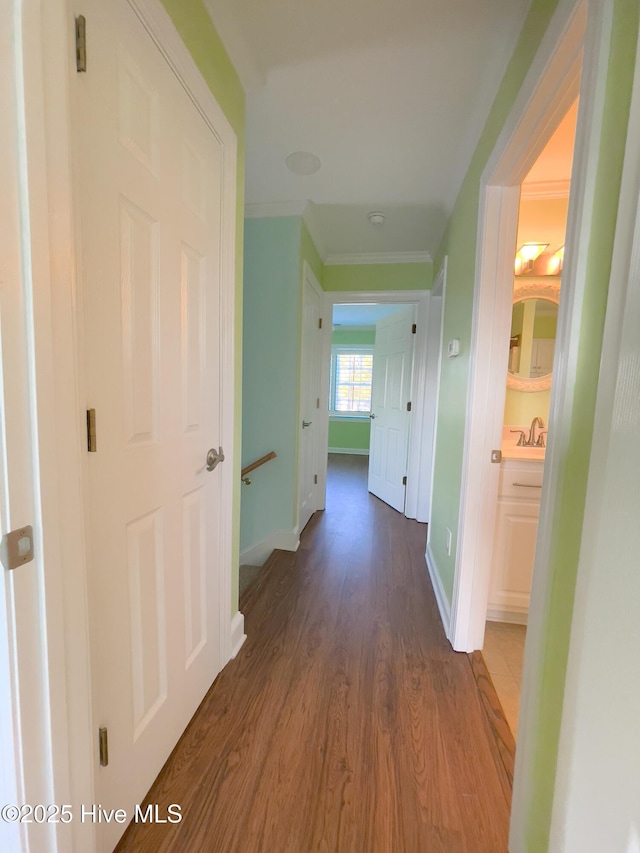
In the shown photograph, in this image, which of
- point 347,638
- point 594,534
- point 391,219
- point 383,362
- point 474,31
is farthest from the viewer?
point 383,362

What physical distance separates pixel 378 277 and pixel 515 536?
8.03 feet

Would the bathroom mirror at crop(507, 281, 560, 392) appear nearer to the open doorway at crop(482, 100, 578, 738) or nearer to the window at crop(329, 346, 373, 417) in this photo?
the open doorway at crop(482, 100, 578, 738)

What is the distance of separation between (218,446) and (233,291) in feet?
2.07

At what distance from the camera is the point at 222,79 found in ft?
4.20

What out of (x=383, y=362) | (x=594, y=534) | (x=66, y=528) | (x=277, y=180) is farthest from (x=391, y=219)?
(x=66, y=528)

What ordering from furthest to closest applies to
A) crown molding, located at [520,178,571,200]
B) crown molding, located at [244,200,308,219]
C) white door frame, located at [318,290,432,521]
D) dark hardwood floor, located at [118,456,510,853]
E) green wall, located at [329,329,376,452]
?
green wall, located at [329,329,376,452]
white door frame, located at [318,290,432,521]
crown molding, located at [244,200,308,219]
crown molding, located at [520,178,571,200]
dark hardwood floor, located at [118,456,510,853]

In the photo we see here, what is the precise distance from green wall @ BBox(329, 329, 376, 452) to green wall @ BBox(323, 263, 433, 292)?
3219 mm

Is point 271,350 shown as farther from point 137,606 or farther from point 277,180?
point 137,606

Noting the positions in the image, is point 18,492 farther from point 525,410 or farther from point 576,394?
point 525,410

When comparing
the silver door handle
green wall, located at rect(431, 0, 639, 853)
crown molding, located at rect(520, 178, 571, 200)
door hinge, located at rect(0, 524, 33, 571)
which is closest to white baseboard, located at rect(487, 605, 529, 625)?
green wall, located at rect(431, 0, 639, 853)

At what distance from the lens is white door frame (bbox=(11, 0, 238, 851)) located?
1.91 ft

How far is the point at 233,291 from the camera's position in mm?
1425

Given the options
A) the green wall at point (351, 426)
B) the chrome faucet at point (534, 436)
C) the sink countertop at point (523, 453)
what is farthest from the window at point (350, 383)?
the sink countertop at point (523, 453)

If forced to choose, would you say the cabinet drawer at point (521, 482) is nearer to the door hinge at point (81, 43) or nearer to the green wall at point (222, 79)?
the green wall at point (222, 79)
